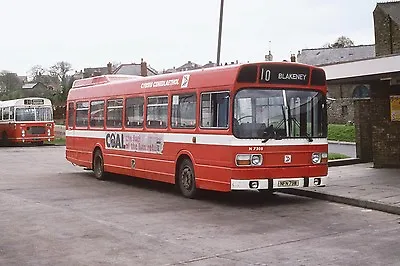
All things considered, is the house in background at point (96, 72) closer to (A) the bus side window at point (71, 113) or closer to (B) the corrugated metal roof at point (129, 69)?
(B) the corrugated metal roof at point (129, 69)

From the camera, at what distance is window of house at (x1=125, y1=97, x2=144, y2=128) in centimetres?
1694

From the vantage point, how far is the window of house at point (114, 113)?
59.5 feet

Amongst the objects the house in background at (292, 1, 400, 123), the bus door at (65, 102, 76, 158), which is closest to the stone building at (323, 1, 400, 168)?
the house in background at (292, 1, 400, 123)

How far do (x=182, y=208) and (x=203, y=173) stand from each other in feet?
3.85

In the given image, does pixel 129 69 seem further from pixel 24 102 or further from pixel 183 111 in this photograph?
pixel 183 111

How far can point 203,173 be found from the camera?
1398 cm

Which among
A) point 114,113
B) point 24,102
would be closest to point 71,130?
point 114,113

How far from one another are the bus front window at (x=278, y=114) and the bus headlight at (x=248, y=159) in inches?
14.9

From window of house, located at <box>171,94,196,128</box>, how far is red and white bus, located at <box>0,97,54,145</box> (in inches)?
1142

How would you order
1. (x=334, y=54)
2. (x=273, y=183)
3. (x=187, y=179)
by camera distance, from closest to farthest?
1. (x=273, y=183)
2. (x=187, y=179)
3. (x=334, y=54)

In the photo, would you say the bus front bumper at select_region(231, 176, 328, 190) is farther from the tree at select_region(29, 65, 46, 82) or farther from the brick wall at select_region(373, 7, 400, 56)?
the tree at select_region(29, 65, 46, 82)

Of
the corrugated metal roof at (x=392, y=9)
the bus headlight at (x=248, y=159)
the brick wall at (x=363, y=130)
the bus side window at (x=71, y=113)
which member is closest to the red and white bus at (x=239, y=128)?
the bus headlight at (x=248, y=159)

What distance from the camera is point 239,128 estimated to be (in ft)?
42.9

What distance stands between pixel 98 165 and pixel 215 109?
710 centimetres
